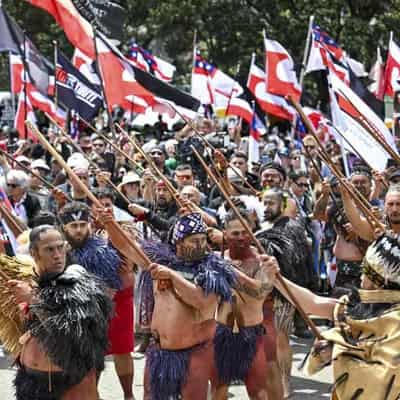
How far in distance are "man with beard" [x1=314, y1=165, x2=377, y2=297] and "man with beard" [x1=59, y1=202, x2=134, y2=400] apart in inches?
88.5

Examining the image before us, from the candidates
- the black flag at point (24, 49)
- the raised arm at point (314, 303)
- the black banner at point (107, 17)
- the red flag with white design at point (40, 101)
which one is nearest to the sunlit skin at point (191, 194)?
the raised arm at point (314, 303)

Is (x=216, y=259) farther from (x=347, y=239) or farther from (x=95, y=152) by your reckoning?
(x=95, y=152)

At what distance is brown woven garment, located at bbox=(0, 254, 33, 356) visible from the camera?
19.8ft

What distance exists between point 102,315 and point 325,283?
7.43 m

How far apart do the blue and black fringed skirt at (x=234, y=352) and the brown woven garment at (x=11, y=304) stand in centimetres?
162

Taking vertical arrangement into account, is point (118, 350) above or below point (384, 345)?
below

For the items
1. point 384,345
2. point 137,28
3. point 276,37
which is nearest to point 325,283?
point 384,345

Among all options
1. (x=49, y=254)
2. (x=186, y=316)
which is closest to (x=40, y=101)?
(x=186, y=316)

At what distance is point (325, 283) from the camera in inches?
514

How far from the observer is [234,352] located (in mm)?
7160

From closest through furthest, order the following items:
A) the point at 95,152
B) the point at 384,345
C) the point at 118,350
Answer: the point at 384,345 < the point at 118,350 < the point at 95,152

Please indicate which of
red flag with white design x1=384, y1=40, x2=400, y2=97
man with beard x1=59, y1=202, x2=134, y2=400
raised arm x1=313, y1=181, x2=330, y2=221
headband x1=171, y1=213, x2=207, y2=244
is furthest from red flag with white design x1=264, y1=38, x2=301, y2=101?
headband x1=171, y1=213, x2=207, y2=244

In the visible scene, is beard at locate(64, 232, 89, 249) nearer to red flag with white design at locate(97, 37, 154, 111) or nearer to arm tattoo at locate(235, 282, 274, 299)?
arm tattoo at locate(235, 282, 274, 299)

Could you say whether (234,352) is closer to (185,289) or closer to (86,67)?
(185,289)
